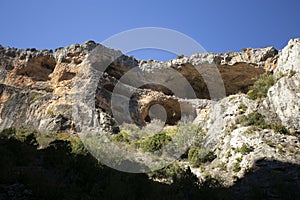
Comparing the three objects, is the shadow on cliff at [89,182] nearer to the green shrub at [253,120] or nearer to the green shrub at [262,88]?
the green shrub at [253,120]

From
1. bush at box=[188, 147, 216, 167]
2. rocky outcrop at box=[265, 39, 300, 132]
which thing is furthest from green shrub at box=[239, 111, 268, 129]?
bush at box=[188, 147, 216, 167]

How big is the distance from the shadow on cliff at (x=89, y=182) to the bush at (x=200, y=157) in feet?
12.2

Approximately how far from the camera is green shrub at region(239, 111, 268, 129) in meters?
17.4

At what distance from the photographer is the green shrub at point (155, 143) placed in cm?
1924

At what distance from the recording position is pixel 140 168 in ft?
51.5

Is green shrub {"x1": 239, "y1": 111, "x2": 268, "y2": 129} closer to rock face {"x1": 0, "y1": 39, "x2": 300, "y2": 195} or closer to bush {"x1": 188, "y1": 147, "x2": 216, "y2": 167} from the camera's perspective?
rock face {"x1": 0, "y1": 39, "x2": 300, "y2": 195}

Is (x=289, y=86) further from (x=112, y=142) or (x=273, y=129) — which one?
(x=112, y=142)

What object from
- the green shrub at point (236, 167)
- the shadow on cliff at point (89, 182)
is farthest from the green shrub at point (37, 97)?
the green shrub at point (236, 167)

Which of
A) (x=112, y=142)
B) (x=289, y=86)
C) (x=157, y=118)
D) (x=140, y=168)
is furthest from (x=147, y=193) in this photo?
(x=157, y=118)

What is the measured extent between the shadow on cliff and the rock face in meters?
1.49

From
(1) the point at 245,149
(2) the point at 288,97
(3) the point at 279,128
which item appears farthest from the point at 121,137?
(2) the point at 288,97

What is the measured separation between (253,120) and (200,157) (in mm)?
3955

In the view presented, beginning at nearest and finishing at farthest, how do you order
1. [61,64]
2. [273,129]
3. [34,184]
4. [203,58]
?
[34,184], [273,129], [61,64], [203,58]

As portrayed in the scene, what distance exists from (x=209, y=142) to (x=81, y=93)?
10.8m
